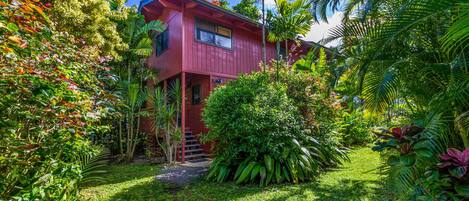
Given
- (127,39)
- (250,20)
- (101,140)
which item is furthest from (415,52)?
(101,140)

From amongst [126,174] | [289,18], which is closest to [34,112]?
[126,174]

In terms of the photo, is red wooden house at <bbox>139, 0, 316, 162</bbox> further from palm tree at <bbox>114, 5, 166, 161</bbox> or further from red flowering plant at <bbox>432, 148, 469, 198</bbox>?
red flowering plant at <bbox>432, 148, 469, 198</bbox>

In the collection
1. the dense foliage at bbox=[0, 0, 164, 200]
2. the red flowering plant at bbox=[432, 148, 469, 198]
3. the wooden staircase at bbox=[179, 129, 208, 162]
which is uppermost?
the dense foliage at bbox=[0, 0, 164, 200]

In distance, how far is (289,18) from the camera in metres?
8.48

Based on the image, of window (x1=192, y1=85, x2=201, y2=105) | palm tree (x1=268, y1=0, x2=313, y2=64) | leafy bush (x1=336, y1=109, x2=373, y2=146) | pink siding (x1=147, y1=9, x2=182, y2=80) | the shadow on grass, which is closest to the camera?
the shadow on grass

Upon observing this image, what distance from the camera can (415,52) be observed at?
3.90m

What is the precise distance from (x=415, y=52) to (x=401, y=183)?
2.09 meters

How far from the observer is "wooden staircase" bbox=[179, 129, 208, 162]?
385 inches

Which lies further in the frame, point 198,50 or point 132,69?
point 132,69

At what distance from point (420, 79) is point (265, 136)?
328 cm

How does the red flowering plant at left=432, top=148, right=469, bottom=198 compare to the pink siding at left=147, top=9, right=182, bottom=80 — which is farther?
the pink siding at left=147, top=9, right=182, bottom=80

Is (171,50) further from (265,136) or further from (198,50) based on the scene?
(265,136)

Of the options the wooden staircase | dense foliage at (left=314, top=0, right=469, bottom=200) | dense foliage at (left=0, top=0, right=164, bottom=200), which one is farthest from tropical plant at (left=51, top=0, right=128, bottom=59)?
dense foliage at (left=314, top=0, right=469, bottom=200)

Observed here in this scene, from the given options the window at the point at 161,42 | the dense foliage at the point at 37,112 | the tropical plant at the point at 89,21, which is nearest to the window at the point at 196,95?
the window at the point at 161,42
